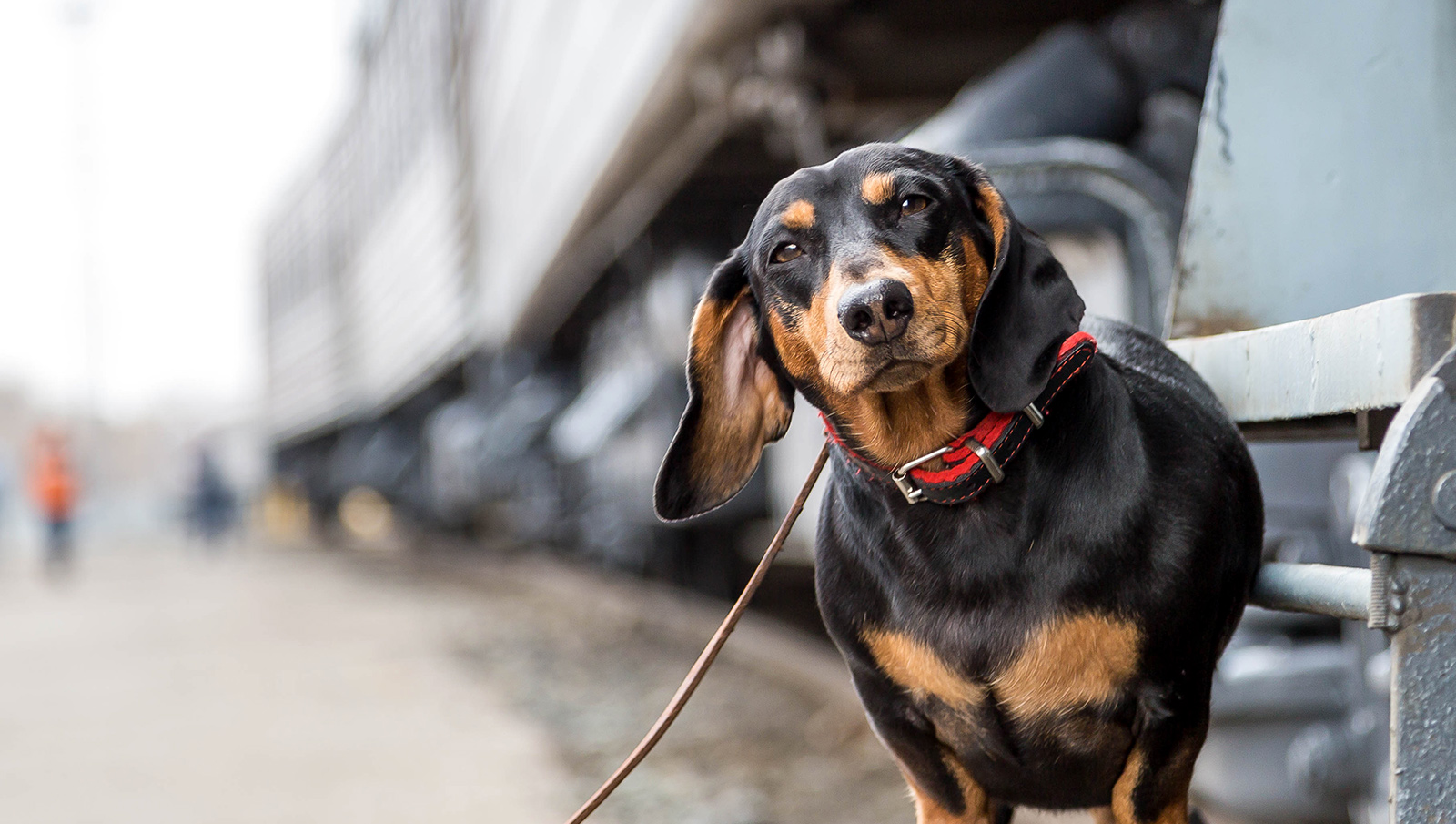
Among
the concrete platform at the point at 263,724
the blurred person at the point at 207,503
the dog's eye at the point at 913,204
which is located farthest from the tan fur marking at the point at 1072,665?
the blurred person at the point at 207,503

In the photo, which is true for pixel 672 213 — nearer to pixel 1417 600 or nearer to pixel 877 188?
pixel 877 188

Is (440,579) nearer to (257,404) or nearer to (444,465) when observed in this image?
(444,465)

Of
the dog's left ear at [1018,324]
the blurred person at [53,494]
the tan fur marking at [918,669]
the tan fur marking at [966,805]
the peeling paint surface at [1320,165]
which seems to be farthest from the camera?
the blurred person at [53,494]

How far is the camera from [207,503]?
2402 centimetres

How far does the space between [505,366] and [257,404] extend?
32.9m

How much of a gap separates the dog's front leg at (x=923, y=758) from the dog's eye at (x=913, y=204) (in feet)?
1.84

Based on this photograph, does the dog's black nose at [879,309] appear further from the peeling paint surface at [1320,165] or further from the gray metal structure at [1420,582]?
the peeling paint surface at [1320,165]

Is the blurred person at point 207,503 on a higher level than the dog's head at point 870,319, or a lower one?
lower

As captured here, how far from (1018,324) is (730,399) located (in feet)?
1.21

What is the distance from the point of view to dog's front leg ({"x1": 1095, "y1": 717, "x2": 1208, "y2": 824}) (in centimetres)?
150

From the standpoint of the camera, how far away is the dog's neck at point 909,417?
62.6 inches

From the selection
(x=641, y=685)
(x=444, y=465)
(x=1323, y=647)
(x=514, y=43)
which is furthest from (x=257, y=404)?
(x=1323, y=647)

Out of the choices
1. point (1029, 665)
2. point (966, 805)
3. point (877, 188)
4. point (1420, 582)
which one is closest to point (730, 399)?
point (877, 188)

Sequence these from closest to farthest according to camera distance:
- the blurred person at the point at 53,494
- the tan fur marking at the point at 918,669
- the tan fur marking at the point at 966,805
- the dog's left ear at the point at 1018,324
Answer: the dog's left ear at the point at 1018,324, the tan fur marking at the point at 918,669, the tan fur marking at the point at 966,805, the blurred person at the point at 53,494
